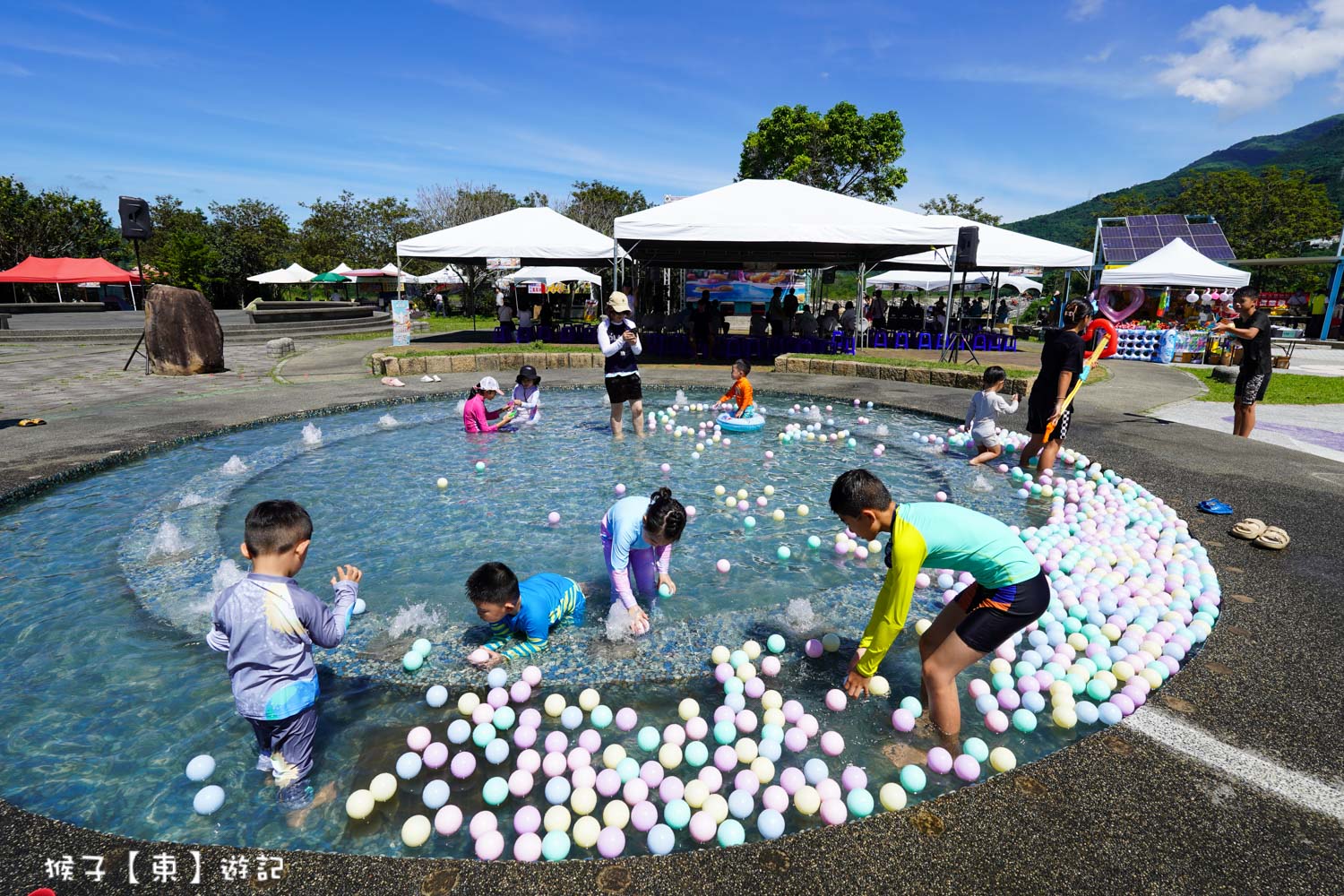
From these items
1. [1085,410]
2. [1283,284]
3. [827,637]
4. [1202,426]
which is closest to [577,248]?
[1085,410]

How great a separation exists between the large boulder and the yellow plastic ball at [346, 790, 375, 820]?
15.8 meters

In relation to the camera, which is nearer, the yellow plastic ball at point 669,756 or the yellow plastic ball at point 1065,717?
the yellow plastic ball at point 669,756

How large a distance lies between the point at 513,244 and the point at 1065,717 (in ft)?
58.7

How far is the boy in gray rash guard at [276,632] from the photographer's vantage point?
2.64 meters

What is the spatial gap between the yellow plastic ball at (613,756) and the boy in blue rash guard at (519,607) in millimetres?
1010

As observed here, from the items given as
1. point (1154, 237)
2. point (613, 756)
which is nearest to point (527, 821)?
point (613, 756)

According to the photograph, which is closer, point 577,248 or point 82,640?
point 82,640

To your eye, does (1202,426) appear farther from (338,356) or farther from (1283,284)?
(1283,284)

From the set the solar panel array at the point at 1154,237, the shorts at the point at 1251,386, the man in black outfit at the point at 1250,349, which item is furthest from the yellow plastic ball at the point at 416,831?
the solar panel array at the point at 1154,237

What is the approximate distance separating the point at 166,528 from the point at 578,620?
4144 mm

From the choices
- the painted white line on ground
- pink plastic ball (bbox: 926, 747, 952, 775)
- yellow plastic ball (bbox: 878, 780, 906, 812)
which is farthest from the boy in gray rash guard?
the painted white line on ground

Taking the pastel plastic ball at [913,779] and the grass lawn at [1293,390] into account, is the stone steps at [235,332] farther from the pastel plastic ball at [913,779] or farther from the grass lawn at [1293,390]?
the grass lawn at [1293,390]

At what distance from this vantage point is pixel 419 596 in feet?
15.9

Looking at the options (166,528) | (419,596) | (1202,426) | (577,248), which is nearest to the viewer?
(419,596)
